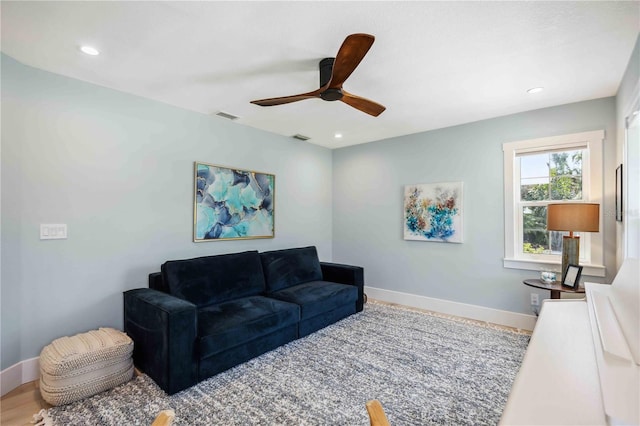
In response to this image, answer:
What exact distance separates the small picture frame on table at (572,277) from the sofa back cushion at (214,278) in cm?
311

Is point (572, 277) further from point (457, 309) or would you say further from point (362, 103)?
point (362, 103)

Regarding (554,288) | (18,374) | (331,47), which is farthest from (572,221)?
(18,374)

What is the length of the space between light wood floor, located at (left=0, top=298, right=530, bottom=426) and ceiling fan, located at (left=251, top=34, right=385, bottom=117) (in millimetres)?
2690

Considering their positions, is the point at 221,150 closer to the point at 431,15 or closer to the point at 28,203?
the point at 28,203

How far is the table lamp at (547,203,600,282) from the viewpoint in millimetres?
2752

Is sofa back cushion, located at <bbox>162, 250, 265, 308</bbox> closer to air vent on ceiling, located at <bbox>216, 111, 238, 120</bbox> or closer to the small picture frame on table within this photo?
air vent on ceiling, located at <bbox>216, 111, 238, 120</bbox>

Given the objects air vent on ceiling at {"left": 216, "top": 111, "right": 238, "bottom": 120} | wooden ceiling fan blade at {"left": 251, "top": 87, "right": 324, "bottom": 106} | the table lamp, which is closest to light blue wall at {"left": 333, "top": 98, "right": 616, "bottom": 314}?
the table lamp

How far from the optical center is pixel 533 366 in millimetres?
832

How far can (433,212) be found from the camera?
165 inches

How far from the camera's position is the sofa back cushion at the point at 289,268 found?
3.68m

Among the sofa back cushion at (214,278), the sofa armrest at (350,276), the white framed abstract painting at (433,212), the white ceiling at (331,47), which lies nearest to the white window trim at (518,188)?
the white ceiling at (331,47)

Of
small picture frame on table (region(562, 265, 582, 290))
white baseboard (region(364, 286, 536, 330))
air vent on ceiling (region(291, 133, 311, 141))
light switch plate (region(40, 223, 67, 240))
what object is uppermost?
air vent on ceiling (region(291, 133, 311, 141))

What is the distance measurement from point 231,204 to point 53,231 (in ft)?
5.60

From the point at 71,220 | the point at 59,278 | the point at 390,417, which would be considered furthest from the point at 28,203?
the point at 390,417
